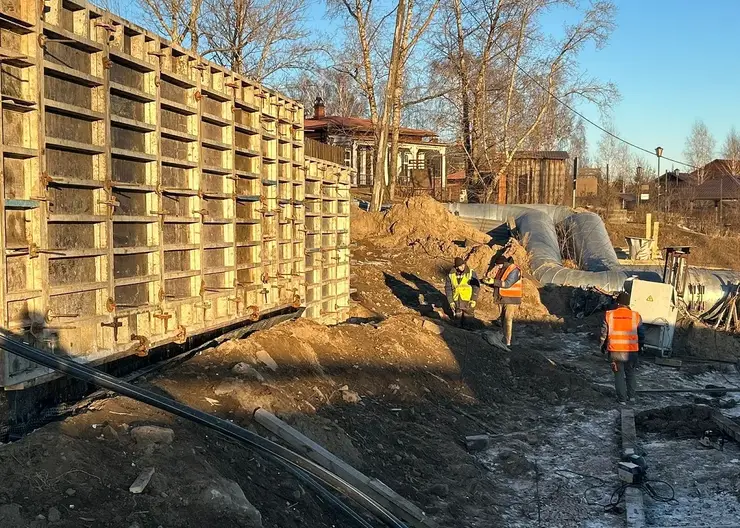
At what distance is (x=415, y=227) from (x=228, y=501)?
59.0 ft

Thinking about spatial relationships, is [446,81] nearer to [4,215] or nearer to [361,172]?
[361,172]

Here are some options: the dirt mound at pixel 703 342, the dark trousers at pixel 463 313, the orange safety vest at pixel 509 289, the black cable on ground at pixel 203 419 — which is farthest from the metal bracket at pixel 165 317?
the dirt mound at pixel 703 342

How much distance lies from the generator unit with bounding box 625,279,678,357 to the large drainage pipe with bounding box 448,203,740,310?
2021mm

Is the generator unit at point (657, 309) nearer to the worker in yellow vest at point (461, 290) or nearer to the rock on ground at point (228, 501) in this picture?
the worker in yellow vest at point (461, 290)

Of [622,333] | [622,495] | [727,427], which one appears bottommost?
[622,495]

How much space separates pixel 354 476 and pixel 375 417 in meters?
2.18

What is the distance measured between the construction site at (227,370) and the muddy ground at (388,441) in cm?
2

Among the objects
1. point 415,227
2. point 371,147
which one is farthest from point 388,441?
point 371,147

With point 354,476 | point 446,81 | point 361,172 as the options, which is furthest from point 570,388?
point 361,172

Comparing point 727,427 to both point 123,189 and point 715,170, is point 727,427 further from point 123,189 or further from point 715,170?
point 715,170

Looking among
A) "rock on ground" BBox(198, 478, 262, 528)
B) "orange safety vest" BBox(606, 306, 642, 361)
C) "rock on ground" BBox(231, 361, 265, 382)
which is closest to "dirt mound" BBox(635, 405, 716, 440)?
"orange safety vest" BBox(606, 306, 642, 361)

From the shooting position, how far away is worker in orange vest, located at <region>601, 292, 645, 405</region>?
10.8m

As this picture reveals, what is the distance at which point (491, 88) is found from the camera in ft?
107

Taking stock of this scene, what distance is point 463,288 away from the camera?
14383 millimetres
